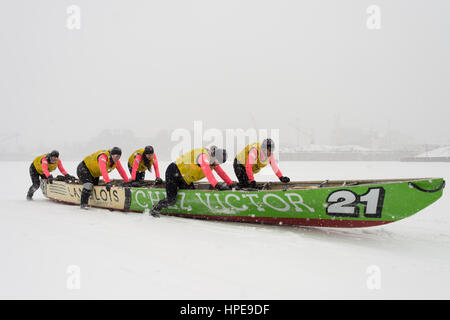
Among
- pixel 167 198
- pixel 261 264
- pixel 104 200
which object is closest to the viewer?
pixel 261 264

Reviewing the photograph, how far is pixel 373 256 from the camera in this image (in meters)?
3.75

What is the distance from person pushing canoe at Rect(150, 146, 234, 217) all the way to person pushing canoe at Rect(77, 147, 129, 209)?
1.70m

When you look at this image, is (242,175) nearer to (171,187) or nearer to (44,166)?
(171,187)

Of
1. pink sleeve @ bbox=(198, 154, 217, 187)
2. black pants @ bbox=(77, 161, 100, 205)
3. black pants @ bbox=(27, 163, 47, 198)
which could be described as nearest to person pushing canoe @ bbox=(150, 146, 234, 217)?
pink sleeve @ bbox=(198, 154, 217, 187)

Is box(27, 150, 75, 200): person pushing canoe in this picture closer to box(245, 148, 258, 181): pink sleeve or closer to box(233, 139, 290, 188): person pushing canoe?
box(233, 139, 290, 188): person pushing canoe

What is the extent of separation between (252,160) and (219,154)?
0.80 metres

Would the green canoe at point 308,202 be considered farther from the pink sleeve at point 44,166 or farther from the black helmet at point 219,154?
the pink sleeve at point 44,166

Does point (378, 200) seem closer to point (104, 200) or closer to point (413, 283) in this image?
point (413, 283)

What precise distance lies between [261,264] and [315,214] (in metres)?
1.70

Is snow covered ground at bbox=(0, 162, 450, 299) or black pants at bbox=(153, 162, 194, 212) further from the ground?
black pants at bbox=(153, 162, 194, 212)

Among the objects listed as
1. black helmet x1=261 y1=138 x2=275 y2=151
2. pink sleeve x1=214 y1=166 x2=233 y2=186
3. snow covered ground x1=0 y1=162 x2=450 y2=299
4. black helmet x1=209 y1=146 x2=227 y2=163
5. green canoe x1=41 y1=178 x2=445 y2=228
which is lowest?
snow covered ground x1=0 y1=162 x2=450 y2=299

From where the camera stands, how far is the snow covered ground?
2664 millimetres

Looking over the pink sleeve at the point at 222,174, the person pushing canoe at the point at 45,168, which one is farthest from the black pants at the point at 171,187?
the person pushing canoe at the point at 45,168
